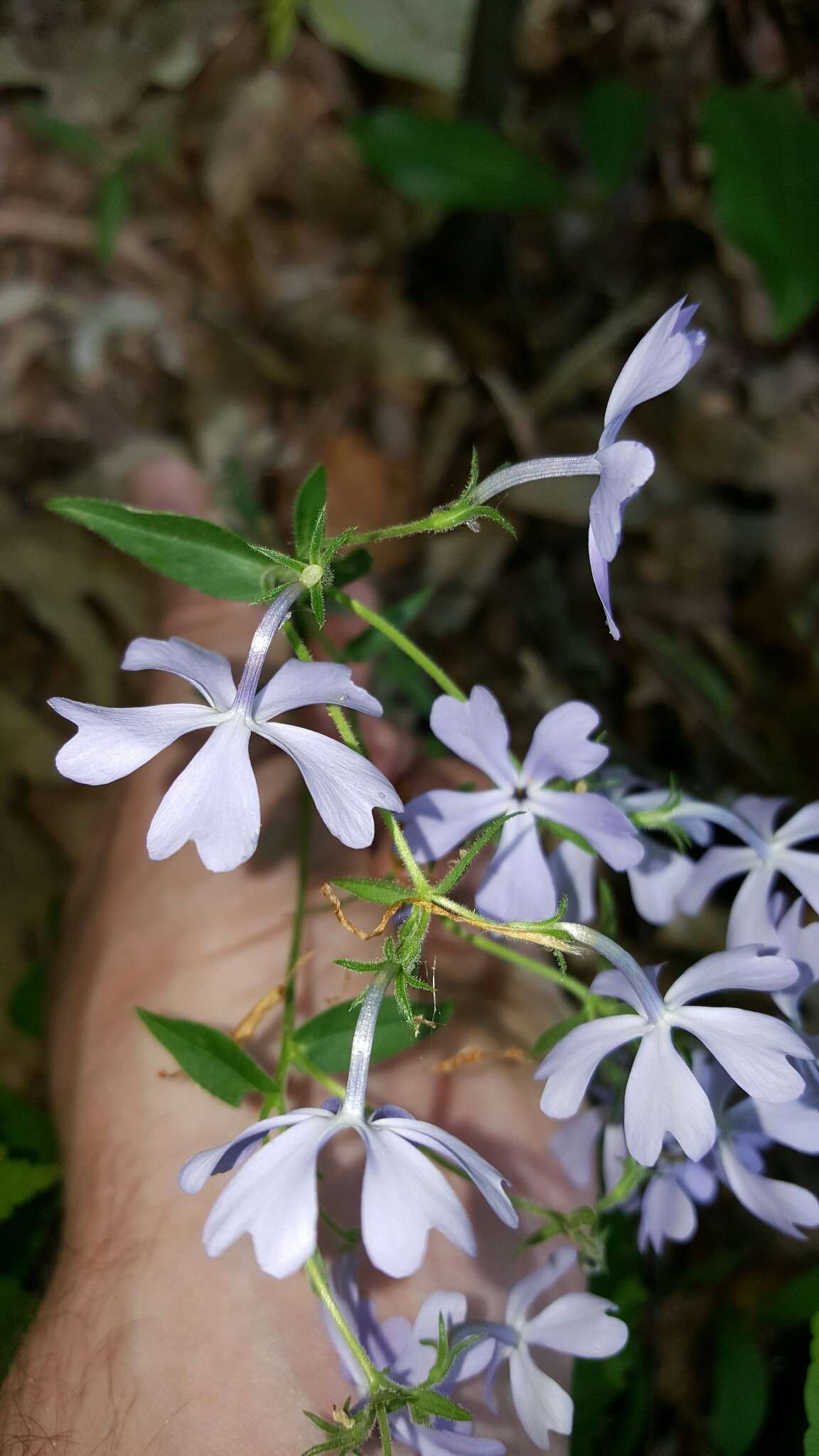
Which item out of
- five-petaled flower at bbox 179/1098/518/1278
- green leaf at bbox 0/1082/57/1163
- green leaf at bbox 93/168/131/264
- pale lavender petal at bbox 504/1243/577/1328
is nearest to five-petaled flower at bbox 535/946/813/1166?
five-petaled flower at bbox 179/1098/518/1278

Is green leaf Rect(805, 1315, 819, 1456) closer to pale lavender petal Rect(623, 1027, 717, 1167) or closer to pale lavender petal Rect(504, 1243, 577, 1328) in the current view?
pale lavender petal Rect(504, 1243, 577, 1328)

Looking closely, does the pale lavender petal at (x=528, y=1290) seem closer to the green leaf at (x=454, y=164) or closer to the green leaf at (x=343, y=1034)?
the green leaf at (x=343, y=1034)

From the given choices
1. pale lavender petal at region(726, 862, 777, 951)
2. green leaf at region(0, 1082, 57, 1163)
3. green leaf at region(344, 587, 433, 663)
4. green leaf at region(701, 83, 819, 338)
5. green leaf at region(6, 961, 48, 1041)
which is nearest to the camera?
pale lavender petal at region(726, 862, 777, 951)

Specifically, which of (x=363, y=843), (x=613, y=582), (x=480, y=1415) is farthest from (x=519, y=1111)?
(x=613, y=582)

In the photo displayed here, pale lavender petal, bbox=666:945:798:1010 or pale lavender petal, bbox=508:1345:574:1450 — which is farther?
pale lavender petal, bbox=508:1345:574:1450

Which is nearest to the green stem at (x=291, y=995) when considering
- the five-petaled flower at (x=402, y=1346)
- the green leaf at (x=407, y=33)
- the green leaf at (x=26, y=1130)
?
the five-petaled flower at (x=402, y=1346)

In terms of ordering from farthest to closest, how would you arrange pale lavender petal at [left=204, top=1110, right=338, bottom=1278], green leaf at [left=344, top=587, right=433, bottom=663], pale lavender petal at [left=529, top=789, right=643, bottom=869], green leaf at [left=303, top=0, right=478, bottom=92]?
green leaf at [left=303, top=0, right=478, bottom=92] < green leaf at [left=344, top=587, right=433, bottom=663] < pale lavender petal at [left=529, top=789, right=643, bottom=869] < pale lavender petal at [left=204, top=1110, right=338, bottom=1278]

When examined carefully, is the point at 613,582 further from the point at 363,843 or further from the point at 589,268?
the point at 363,843

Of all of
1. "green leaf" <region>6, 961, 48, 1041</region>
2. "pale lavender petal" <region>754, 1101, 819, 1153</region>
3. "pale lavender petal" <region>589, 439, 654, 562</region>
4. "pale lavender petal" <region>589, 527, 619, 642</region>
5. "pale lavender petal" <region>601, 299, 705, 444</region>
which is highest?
"pale lavender petal" <region>601, 299, 705, 444</region>
